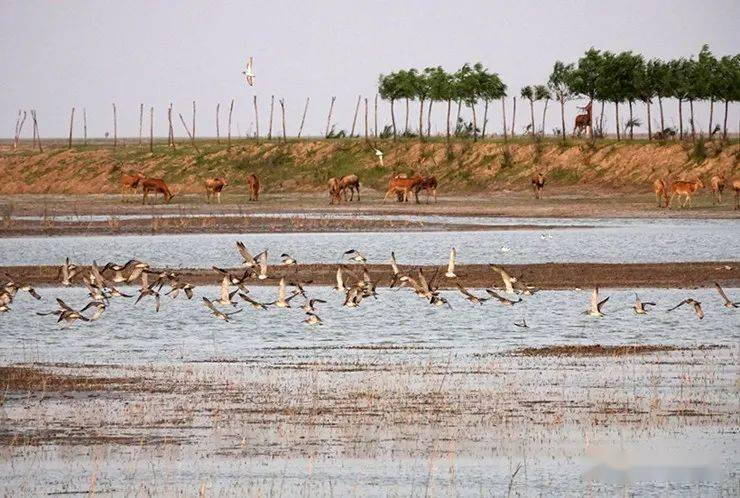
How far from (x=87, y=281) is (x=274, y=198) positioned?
1955 inches

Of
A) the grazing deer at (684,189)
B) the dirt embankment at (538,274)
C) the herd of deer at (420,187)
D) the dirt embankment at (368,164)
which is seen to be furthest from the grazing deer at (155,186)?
the dirt embankment at (538,274)

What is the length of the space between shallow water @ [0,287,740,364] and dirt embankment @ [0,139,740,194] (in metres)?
44.0

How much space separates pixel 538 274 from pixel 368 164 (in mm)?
54949

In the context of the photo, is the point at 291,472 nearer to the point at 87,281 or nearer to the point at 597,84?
the point at 87,281

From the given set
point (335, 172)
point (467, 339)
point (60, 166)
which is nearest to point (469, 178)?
point (335, 172)

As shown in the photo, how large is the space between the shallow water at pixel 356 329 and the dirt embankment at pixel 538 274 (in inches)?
56.8

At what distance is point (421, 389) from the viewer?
64.3 ft

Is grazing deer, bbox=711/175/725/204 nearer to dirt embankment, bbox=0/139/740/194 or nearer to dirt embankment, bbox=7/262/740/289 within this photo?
dirt embankment, bbox=0/139/740/194

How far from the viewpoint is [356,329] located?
26594mm

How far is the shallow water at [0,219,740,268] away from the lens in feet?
130

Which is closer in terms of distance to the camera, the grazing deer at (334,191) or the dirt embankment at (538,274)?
the dirt embankment at (538,274)

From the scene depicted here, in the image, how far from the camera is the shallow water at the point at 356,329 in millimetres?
23594

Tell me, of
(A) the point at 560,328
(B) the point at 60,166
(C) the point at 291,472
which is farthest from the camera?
(B) the point at 60,166

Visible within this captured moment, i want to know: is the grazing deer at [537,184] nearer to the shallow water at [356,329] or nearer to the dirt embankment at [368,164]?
the dirt embankment at [368,164]
